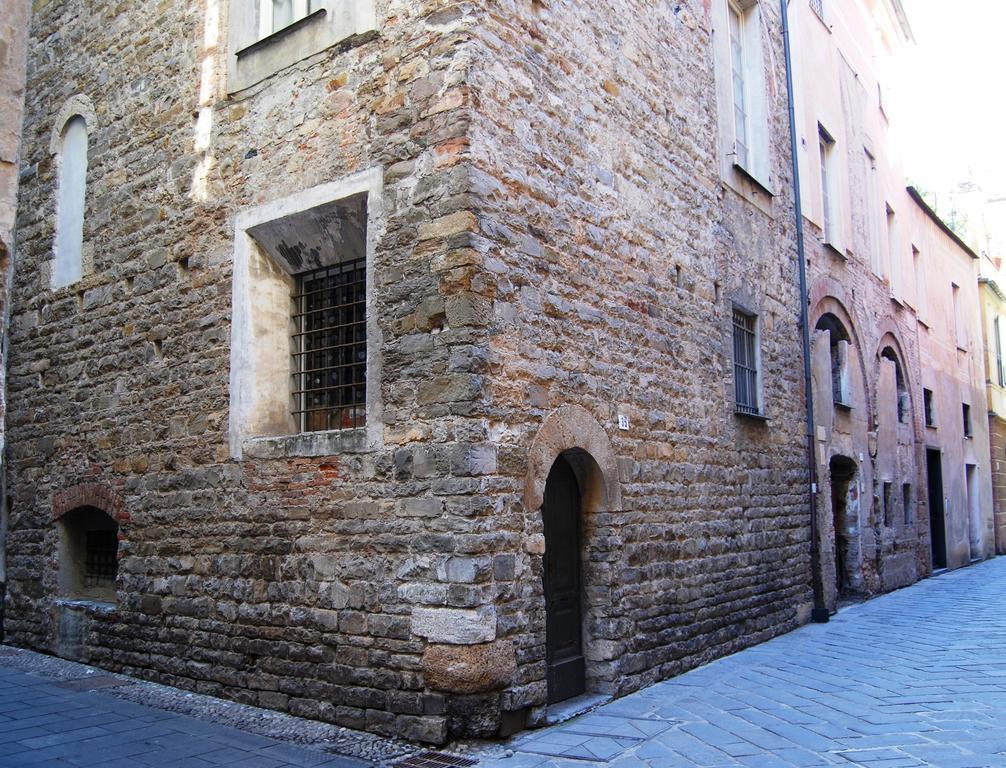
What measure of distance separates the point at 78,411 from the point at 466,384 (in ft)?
14.2

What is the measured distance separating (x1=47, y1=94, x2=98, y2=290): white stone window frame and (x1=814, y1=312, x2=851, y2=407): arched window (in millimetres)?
9018

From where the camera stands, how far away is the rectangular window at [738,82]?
9625mm

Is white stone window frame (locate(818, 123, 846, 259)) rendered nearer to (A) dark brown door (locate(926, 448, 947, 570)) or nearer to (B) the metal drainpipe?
(B) the metal drainpipe

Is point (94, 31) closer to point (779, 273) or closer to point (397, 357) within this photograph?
point (397, 357)

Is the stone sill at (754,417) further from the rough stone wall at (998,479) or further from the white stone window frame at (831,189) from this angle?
the rough stone wall at (998,479)

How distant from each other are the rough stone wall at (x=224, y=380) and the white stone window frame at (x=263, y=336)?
0.12 metres

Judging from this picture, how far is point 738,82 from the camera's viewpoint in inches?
389

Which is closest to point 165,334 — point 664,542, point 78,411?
point 78,411

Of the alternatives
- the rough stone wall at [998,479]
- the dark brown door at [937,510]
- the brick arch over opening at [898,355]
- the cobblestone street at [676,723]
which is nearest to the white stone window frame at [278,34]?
the cobblestone street at [676,723]

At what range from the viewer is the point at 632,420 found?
22.2ft

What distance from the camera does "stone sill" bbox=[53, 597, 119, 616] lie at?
7.32 metres

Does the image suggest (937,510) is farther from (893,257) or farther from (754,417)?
(754,417)

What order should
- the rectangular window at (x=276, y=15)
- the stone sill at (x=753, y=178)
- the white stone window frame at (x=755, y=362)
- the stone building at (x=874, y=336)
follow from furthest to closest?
the stone building at (x=874, y=336) → the stone sill at (x=753, y=178) → the white stone window frame at (x=755, y=362) → the rectangular window at (x=276, y=15)

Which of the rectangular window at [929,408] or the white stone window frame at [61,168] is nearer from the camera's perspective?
the white stone window frame at [61,168]
